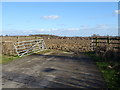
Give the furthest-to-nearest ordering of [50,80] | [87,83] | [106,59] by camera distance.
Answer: [106,59], [50,80], [87,83]

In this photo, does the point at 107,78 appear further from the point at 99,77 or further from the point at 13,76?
the point at 13,76

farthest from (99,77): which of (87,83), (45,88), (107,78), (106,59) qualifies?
(106,59)

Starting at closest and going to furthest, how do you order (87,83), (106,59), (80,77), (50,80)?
1. (87,83)
2. (50,80)
3. (80,77)
4. (106,59)

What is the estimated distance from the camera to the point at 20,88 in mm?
6922

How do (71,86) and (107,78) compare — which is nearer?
(71,86)

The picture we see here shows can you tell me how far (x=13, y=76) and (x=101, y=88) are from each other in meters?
4.51

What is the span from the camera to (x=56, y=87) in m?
7.01

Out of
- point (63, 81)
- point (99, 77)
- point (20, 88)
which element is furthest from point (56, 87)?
point (99, 77)

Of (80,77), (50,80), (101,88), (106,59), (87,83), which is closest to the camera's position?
(101,88)

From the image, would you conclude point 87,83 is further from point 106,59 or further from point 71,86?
point 106,59

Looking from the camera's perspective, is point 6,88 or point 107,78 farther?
point 107,78

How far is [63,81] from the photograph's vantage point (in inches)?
311

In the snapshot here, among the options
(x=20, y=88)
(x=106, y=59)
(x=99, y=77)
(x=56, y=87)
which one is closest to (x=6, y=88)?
(x=20, y=88)

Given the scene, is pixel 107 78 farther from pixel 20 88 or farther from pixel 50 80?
pixel 20 88
